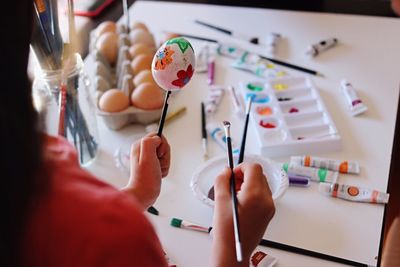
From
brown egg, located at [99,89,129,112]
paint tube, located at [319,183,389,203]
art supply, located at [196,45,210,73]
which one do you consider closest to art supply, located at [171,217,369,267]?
paint tube, located at [319,183,389,203]

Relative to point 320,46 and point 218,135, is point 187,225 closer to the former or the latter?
point 218,135

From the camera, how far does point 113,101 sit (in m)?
0.89

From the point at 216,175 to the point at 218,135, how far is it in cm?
11

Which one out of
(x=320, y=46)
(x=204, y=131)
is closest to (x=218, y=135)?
(x=204, y=131)

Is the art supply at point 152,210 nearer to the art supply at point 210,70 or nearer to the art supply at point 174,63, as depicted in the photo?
the art supply at point 174,63

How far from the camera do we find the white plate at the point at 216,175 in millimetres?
748

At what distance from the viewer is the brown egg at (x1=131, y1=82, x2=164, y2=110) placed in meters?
0.89

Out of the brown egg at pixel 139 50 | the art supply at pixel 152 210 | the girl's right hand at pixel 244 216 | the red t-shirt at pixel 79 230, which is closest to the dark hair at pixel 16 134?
the red t-shirt at pixel 79 230

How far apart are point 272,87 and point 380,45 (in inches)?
11.6

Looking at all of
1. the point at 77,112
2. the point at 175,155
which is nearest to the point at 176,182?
the point at 175,155

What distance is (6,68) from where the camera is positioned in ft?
1.26

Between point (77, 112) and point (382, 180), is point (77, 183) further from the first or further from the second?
point (382, 180)

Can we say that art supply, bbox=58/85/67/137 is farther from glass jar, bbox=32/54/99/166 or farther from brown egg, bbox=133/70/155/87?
brown egg, bbox=133/70/155/87

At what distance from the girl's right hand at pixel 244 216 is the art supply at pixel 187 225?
116 millimetres
